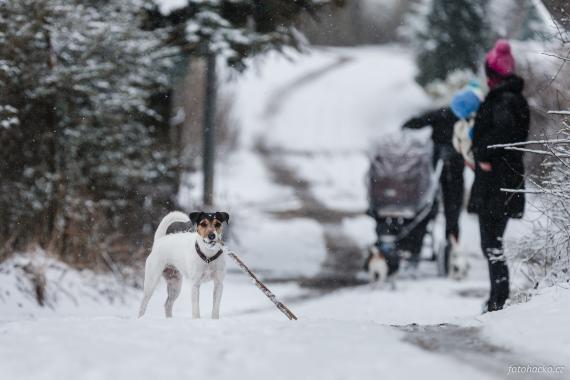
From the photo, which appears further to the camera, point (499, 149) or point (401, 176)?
point (401, 176)

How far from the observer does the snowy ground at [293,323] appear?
4.35m

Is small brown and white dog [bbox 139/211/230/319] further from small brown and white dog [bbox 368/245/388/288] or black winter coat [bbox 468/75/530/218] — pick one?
small brown and white dog [bbox 368/245/388/288]

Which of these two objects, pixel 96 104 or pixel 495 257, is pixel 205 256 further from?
pixel 96 104

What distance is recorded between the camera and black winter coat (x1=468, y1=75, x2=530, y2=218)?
7.85m

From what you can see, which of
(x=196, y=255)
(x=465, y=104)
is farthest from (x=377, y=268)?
(x=196, y=255)

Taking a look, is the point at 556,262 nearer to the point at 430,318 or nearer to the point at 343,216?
the point at 430,318

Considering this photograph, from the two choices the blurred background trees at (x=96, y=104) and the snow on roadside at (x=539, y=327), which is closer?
the snow on roadside at (x=539, y=327)

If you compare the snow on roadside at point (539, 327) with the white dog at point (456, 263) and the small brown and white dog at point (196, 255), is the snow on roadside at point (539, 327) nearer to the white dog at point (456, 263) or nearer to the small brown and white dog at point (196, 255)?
the small brown and white dog at point (196, 255)

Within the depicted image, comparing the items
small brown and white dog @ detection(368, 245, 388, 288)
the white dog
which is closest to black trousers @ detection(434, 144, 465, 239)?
the white dog

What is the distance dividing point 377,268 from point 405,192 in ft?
4.28

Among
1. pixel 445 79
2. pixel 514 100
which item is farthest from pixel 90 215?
pixel 445 79

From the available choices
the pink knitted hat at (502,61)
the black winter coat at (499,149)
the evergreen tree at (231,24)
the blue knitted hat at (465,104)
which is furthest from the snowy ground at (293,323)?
the pink knitted hat at (502,61)

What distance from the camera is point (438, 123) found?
36.7 ft

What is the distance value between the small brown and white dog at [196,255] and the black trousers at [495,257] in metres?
2.56
